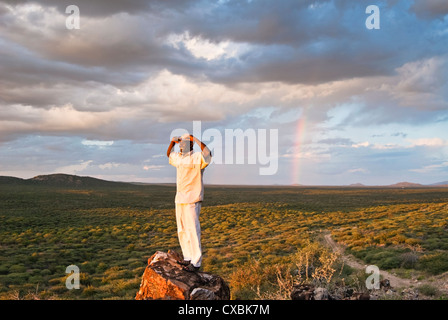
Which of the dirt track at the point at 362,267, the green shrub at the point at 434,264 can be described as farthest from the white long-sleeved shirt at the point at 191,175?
the green shrub at the point at 434,264

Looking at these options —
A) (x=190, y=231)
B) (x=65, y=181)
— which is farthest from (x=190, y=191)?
(x=65, y=181)

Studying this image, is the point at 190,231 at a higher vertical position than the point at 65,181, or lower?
higher

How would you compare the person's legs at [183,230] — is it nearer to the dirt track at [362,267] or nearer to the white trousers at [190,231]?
the white trousers at [190,231]

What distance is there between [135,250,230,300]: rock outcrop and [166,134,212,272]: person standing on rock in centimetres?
26

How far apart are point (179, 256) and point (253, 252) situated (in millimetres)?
11261

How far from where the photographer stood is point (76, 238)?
23.6 m

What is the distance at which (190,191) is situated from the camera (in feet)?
20.9

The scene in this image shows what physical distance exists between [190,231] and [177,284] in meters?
1.04

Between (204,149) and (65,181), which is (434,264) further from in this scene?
(65,181)

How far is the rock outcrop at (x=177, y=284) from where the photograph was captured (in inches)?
224

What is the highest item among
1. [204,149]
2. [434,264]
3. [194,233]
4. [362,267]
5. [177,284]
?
[204,149]
